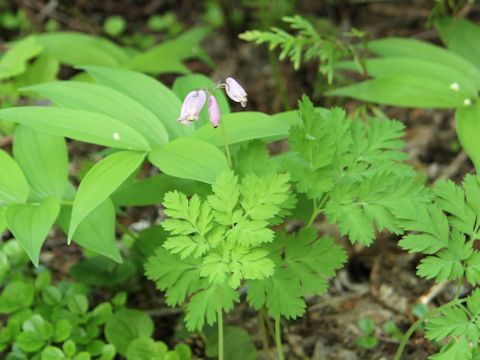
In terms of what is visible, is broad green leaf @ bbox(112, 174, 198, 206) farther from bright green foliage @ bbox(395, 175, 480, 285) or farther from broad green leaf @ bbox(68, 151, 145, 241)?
bright green foliage @ bbox(395, 175, 480, 285)

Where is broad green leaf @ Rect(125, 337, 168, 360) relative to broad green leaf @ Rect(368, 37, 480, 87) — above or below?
below

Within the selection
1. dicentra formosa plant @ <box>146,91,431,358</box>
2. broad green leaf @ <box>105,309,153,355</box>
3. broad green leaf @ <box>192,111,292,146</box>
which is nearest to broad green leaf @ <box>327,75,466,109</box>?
broad green leaf @ <box>192,111,292,146</box>

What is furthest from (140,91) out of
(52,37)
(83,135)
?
(52,37)

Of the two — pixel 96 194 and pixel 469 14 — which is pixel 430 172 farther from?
pixel 96 194

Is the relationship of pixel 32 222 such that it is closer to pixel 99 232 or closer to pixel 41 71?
pixel 99 232

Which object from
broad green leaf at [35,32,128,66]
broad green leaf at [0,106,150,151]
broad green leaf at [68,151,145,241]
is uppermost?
broad green leaf at [0,106,150,151]

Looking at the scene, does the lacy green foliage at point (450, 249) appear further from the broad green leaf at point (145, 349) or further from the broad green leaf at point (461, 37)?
the broad green leaf at point (461, 37)

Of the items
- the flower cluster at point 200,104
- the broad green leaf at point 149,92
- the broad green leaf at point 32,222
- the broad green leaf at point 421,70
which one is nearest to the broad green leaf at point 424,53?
the broad green leaf at point 421,70

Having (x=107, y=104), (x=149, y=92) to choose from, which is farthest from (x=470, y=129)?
(x=107, y=104)
